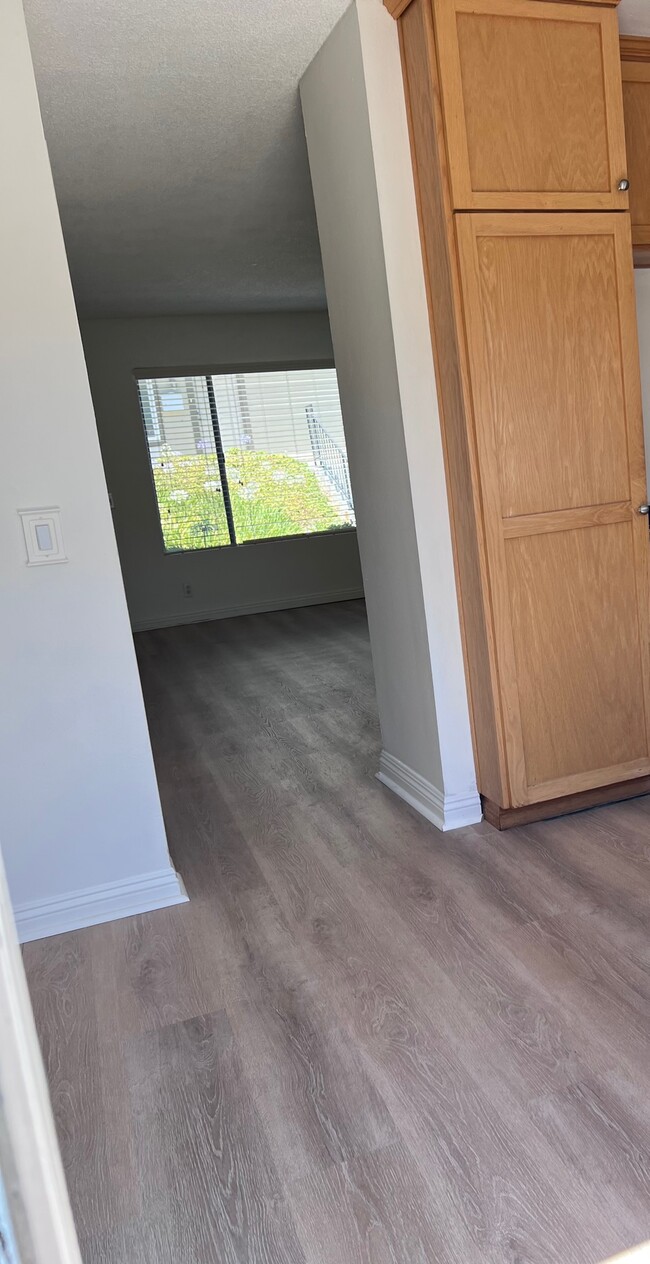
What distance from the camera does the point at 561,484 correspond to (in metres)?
2.45

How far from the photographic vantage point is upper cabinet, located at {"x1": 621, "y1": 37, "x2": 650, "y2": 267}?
270 cm

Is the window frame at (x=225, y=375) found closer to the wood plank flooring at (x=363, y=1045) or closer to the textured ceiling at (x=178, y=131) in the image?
the textured ceiling at (x=178, y=131)

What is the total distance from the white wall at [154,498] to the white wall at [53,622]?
15.4 ft

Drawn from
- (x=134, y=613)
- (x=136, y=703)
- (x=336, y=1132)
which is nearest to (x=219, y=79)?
(x=136, y=703)

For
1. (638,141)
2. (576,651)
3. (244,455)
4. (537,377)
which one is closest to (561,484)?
(537,377)

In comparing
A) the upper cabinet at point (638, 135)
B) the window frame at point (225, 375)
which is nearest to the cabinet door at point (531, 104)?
the upper cabinet at point (638, 135)

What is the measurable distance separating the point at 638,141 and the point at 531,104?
Result: 640mm

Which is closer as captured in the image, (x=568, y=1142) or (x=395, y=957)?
(x=568, y=1142)

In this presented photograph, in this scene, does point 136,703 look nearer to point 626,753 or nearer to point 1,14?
point 626,753

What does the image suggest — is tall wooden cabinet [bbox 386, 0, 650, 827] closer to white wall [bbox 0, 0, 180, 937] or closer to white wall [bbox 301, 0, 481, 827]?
white wall [bbox 301, 0, 481, 827]

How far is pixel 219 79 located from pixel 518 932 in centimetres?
276

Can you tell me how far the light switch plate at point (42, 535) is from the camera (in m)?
2.18

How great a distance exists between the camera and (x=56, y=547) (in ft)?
7.25

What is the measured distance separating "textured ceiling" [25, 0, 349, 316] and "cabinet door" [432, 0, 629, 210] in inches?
17.2
